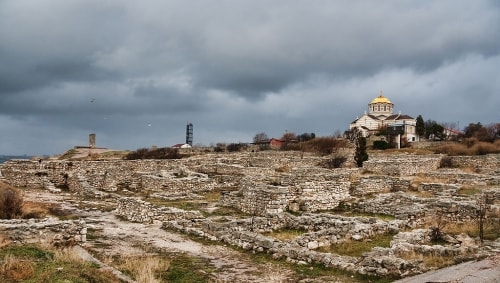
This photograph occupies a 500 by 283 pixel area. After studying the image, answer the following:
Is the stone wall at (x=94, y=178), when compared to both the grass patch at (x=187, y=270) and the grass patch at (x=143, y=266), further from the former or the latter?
the grass patch at (x=143, y=266)

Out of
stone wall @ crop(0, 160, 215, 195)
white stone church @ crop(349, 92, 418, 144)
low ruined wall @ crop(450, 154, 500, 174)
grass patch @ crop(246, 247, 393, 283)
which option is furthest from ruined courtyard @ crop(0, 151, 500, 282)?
white stone church @ crop(349, 92, 418, 144)

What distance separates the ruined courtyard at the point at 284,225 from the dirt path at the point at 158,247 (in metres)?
0.03

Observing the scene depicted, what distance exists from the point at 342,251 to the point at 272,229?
353 cm

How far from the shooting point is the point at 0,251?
420 inches

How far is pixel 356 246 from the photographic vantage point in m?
14.2

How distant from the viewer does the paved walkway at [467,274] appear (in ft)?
29.2

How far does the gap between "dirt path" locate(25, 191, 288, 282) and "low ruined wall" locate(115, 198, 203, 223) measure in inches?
16.1

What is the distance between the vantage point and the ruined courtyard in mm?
11711

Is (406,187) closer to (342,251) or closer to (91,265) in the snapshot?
(342,251)

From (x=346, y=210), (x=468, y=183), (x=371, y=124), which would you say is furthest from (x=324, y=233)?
(x=371, y=124)

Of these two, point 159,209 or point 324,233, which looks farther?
point 159,209

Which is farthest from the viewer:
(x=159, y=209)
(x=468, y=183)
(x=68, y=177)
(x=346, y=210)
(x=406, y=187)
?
(x=68, y=177)

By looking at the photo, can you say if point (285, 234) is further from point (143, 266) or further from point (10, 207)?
point (10, 207)

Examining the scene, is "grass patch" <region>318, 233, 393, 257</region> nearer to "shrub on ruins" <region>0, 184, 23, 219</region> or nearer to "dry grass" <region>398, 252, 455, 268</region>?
"dry grass" <region>398, 252, 455, 268</region>
